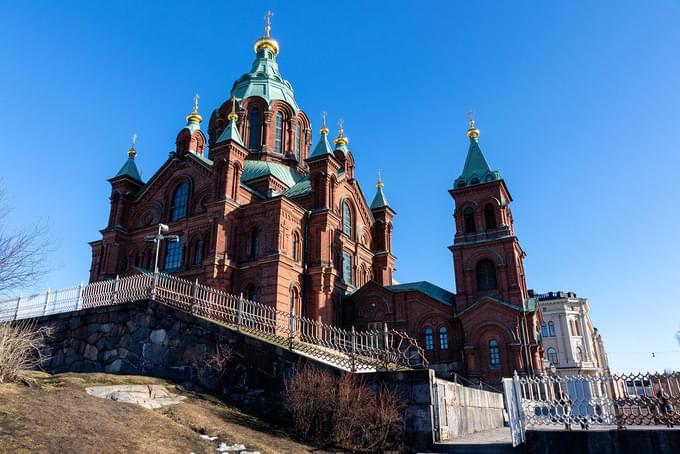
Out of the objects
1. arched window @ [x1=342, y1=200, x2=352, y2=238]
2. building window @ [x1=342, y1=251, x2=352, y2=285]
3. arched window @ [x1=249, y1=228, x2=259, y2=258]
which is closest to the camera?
arched window @ [x1=249, y1=228, x2=259, y2=258]

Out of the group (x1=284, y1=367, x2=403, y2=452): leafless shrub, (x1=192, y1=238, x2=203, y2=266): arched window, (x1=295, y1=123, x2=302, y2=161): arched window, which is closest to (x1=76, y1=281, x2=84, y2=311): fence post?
(x1=284, y1=367, x2=403, y2=452): leafless shrub

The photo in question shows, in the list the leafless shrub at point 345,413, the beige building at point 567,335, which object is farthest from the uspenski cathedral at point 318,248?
the beige building at point 567,335

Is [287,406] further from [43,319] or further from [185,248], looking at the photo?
[185,248]

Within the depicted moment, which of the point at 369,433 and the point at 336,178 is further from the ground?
the point at 336,178

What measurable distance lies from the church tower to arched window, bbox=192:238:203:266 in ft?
53.1

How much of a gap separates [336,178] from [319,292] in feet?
26.7

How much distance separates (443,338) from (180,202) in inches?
767

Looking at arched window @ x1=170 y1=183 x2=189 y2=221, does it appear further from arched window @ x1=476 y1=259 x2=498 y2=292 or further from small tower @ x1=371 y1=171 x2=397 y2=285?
arched window @ x1=476 y1=259 x2=498 y2=292

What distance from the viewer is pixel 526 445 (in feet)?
30.5

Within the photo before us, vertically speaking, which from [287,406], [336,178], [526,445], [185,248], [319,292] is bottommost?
[526,445]

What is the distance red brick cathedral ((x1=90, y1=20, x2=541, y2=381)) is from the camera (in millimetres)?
27828

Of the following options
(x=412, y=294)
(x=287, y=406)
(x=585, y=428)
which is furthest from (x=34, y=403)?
(x=412, y=294)

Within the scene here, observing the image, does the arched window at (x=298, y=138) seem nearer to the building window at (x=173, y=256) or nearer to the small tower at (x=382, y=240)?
the small tower at (x=382, y=240)

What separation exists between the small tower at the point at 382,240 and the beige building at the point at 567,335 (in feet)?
102
